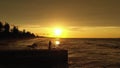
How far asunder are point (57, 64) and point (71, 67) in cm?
1391

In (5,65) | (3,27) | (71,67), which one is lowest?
(71,67)

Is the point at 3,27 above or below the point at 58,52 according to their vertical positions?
above

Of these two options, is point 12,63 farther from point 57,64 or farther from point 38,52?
point 57,64

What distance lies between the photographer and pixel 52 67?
48.1 ft

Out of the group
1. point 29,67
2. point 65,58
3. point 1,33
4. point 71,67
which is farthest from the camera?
point 1,33

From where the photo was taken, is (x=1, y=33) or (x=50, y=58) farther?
(x=1, y=33)

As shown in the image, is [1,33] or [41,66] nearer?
[41,66]

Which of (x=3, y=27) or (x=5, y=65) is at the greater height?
(x=3, y=27)

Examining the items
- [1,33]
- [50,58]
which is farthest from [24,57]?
[1,33]

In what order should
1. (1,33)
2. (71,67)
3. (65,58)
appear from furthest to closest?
(1,33), (71,67), (65,58)

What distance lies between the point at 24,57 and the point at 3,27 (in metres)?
111

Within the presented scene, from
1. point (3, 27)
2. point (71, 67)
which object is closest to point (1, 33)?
point (3, 27)

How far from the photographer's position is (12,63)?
1432 centimetres

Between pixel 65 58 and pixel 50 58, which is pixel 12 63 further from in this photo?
pixel 65 58
